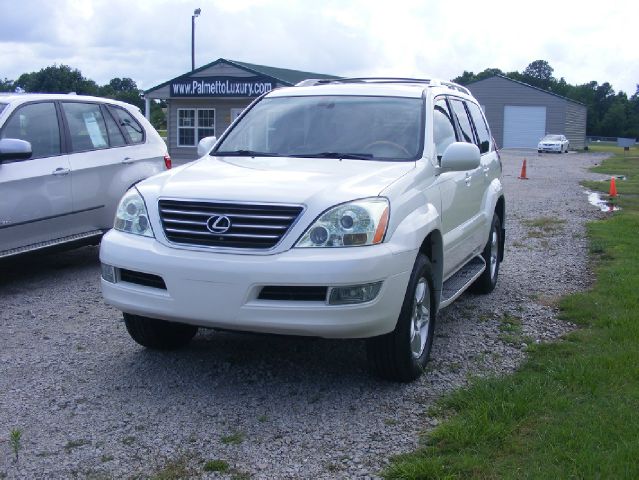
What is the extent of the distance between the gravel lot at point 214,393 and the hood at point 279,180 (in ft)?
3.69

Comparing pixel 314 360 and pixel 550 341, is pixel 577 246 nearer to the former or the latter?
pixel 550 341

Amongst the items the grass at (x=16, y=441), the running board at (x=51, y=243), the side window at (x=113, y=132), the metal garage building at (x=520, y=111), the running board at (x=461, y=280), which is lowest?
the grass at (x=16, y=441)

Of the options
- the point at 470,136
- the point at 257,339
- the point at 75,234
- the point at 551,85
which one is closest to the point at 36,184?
the point at 75,234

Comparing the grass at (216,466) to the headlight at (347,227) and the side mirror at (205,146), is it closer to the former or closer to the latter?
the headlight at (347,227)

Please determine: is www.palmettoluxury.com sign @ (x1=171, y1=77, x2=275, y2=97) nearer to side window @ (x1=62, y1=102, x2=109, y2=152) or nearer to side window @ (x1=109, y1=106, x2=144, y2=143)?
side window @ (x1=109, y1=106, x2=144, y2=143)

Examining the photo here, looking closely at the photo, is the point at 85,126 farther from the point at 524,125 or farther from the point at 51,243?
the point at 524,125

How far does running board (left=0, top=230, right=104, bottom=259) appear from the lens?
7289 millimetres

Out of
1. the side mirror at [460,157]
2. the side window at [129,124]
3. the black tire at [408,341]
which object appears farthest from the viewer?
the side window at [129,124]

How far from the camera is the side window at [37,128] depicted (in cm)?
762

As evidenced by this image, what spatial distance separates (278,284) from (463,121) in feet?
10.8

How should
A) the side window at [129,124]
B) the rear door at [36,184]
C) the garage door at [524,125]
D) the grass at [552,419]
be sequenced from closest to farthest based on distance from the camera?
the grass at [552,419]
the rear door at [36,184]
the side window at [129,124]
the garage door at [524,125]

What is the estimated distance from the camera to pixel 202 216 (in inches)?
181

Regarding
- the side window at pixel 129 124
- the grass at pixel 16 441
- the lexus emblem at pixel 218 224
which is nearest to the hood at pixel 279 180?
the lexus emblem at pixel 218 224

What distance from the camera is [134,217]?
4.89m
